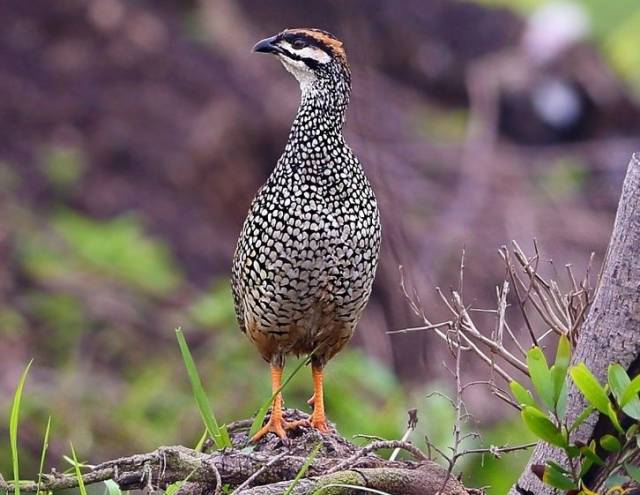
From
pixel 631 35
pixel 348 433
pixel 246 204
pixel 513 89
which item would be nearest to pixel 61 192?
pixel 246 204

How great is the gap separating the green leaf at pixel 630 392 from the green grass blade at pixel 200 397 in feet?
3.38

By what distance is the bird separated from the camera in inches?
141

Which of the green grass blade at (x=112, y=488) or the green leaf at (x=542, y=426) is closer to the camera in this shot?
the green leaf at (x=542, y=426)

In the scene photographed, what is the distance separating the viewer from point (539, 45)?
41.1 ft

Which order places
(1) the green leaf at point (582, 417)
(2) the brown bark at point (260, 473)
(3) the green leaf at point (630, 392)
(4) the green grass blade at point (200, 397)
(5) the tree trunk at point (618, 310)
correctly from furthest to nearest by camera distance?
(4) the green grass blade at point (200, 397)
(2) the brown bark at point (260, 473)
(5) the tree trunk at point (618, 310)
(1) the green leaf at point (582, 417)
(3) the green leaf at point (630, 392)

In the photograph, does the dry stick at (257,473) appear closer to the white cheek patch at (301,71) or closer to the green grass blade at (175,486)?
the green grass blade at (175,486)

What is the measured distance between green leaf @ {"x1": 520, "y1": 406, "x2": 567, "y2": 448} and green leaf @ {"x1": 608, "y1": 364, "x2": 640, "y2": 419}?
0.50 feet

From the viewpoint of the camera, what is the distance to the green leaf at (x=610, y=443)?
2736 mm

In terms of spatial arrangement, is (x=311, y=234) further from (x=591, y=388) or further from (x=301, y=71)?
(x=591, y=388)

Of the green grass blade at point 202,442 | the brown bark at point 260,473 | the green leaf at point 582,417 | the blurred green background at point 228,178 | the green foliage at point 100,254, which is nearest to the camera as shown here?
the green leaf at point 582,417

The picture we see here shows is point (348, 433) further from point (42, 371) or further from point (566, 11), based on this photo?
point (566, 11)

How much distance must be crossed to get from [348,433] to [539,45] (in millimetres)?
6973

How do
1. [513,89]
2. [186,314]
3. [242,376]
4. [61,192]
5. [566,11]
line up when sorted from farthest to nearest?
[566,11], [513,89], [61,192], [186,314], [242,376]

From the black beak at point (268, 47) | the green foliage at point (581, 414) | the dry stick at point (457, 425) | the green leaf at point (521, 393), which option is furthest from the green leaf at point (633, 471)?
the black beak at point (268, 47)
